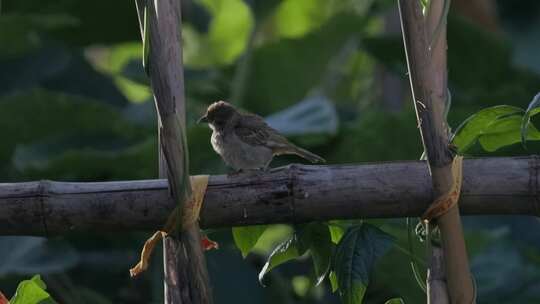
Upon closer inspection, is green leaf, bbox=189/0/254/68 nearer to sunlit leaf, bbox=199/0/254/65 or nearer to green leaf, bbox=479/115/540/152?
sunlit leaf, bbox=199/0/254/65

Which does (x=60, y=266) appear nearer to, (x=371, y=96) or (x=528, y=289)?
(x=528, y=289)

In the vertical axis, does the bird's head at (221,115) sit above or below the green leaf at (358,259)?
above

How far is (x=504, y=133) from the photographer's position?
1.96 m

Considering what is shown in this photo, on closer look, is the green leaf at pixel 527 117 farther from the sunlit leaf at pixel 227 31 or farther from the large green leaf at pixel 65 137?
the sunlit leaf at pixel 227 31

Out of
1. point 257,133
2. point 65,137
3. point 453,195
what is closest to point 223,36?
point 65,137

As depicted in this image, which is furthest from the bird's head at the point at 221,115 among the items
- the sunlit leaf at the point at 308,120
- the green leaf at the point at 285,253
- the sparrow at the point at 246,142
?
the green leaf at the point at 285,253

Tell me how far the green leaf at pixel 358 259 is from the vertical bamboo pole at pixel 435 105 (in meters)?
0.13

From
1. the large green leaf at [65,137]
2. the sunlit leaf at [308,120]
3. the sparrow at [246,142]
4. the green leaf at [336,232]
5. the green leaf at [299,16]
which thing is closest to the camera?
the green leaf at [336,232]

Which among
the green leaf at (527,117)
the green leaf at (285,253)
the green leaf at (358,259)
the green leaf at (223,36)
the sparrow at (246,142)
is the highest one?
the green leaf at (223,36)

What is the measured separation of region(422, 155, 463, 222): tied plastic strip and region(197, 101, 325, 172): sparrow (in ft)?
2.66

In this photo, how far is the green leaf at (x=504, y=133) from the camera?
6.34ft

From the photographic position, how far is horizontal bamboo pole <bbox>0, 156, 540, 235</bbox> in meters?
1.77

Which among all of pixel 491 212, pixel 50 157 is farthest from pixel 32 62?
pixel 491 212

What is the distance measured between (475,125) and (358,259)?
0.30 meters
